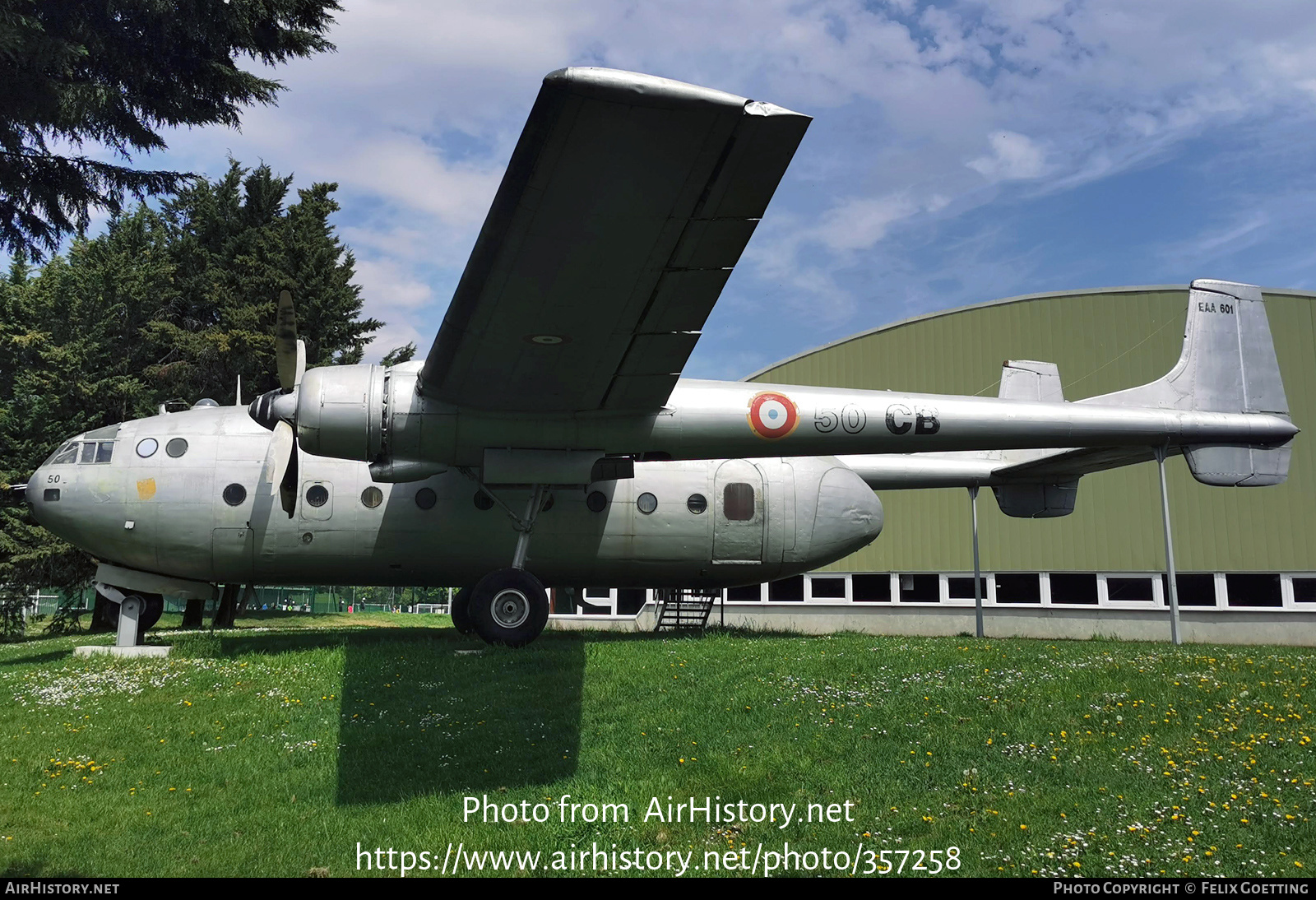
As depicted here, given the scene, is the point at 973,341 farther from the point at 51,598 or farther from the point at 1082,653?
the point at 51,598

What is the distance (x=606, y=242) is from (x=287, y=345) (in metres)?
6.58

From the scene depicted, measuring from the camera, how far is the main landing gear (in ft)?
45.1

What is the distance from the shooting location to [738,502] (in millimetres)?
17250

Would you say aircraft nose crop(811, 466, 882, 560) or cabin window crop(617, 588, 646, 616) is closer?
aircraft nose crop(811, 466, 882, 560)

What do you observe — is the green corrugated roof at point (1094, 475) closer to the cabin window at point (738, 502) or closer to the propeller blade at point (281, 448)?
the cabin window at point (738, 502)

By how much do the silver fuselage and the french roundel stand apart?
4476 millimetres

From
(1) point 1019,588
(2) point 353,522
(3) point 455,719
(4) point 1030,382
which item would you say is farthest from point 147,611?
(1) point 1019,588

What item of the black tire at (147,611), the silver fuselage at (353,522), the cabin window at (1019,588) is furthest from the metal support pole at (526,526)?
the cabin window at (1019,588)

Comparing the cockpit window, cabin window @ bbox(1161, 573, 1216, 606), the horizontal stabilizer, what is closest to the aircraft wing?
the cockpit window

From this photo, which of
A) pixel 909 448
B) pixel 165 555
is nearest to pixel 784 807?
pixel 909 448

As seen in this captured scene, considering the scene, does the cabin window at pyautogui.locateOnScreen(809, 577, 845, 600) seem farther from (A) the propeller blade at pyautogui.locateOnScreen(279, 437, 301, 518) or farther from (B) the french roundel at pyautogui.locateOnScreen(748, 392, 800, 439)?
(A) the propeller blade at pyautogui.locateOnScreen(279, 437, 301, 518)

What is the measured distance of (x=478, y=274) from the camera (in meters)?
9.31

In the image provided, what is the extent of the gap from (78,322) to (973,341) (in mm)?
31525

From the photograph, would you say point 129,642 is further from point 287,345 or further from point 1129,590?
point 1129,590
